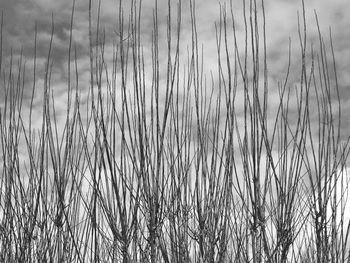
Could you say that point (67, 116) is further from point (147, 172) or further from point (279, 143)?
point (279, 143)

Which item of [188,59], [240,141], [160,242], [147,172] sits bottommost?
[160,242]

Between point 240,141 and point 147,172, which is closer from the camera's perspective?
point 147,172

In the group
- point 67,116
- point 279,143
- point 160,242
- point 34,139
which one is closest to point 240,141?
point 279,143

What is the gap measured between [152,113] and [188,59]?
666 mm

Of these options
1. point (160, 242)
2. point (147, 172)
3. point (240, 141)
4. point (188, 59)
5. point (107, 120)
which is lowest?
point (160, 242)

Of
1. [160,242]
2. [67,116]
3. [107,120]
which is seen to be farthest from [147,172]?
[67,116]

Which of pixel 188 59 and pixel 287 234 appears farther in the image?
pixel 188 59

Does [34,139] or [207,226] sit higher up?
[34,139]

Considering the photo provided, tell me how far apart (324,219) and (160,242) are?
1.23m

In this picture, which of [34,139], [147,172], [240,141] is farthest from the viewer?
[34,139]

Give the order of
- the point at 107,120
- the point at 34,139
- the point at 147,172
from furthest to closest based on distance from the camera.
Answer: the point at 34,139 → the point at 107,120 → the point at 147,172

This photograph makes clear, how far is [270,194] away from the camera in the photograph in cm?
388

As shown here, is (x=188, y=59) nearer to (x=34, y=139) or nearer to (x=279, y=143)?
(x=279, y=143)

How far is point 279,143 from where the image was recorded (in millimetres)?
3754
